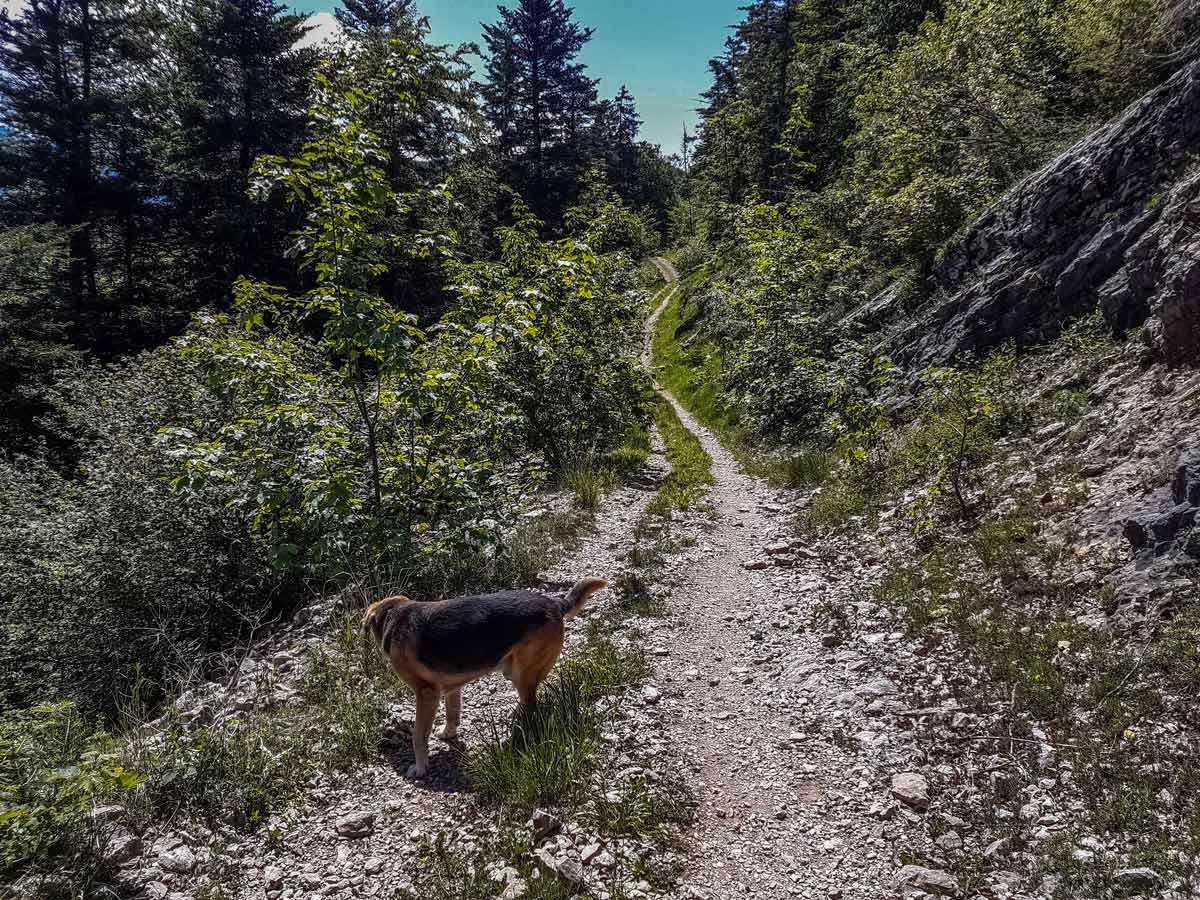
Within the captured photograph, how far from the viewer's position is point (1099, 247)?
8789mm

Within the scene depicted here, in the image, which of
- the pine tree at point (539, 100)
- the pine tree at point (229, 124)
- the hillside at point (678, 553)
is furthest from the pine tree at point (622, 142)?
the hillside at point (678, 553)

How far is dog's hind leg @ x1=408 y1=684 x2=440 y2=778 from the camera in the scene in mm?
4434

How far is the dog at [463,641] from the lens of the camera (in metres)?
4.32

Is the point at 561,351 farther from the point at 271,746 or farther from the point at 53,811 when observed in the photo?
the point at 53,811

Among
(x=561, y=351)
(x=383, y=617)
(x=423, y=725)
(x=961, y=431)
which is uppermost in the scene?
(x=561, y=351)

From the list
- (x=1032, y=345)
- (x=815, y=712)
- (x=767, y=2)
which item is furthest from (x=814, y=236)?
(x=767, y=2)

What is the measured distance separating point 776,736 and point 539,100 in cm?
4914

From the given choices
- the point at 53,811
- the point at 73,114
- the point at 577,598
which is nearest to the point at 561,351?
the point at 577,598

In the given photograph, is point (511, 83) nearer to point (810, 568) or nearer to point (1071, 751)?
point (810, 568)

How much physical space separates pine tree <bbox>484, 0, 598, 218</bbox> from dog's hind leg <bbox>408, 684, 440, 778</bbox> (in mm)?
44334

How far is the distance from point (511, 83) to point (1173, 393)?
48.3 metres

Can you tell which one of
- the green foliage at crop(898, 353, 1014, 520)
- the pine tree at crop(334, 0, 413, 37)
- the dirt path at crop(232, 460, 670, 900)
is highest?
the pine tree at crop(334, 0, 413, 37)

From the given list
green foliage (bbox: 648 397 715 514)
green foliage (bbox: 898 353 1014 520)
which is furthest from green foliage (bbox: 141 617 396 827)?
green foliage (bbox: 898 353 1014 520)

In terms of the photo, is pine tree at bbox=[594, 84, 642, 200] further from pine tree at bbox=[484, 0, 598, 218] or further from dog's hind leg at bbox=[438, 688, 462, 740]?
dog's hind leg at bbox=[438, 688, 462, 740]
